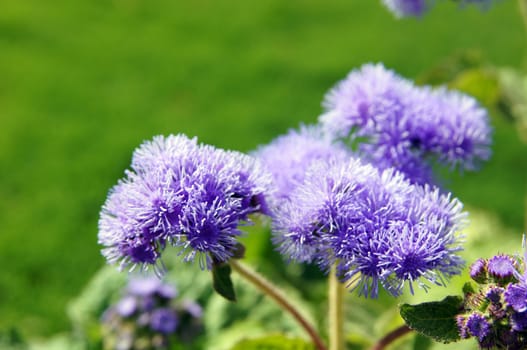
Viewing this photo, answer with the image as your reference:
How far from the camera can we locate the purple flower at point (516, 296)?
3.90ft

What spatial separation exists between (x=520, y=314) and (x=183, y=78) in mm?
3967

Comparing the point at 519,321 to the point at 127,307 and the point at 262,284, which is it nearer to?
the point at 262,284

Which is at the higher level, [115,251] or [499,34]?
[499,34]

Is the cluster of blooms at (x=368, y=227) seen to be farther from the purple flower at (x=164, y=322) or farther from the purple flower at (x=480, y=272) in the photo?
the purple flower at (x=164, y=322)

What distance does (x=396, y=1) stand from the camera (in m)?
2.13

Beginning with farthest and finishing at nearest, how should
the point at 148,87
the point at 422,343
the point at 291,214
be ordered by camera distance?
the point at 148,87, the point at 422,343, the point at 291,214

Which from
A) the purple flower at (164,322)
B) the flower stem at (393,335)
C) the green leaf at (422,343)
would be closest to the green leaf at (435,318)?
the flower stem at (393,335)

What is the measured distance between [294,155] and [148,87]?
333cm

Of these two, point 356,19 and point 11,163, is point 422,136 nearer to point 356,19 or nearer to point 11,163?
point 11,163

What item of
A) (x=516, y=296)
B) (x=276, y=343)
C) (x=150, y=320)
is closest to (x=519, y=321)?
(x=516, y=296)

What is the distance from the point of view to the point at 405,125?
1.70 m

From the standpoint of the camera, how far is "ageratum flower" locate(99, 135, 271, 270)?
51.7 inches

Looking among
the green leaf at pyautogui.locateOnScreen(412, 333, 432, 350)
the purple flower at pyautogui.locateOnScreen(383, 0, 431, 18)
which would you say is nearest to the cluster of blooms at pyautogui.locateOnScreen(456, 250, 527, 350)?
the green leaf at pyautogui.locateOnScreen(412, 333, 432, 350)

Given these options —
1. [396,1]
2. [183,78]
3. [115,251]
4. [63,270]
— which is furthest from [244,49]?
[115,251]
